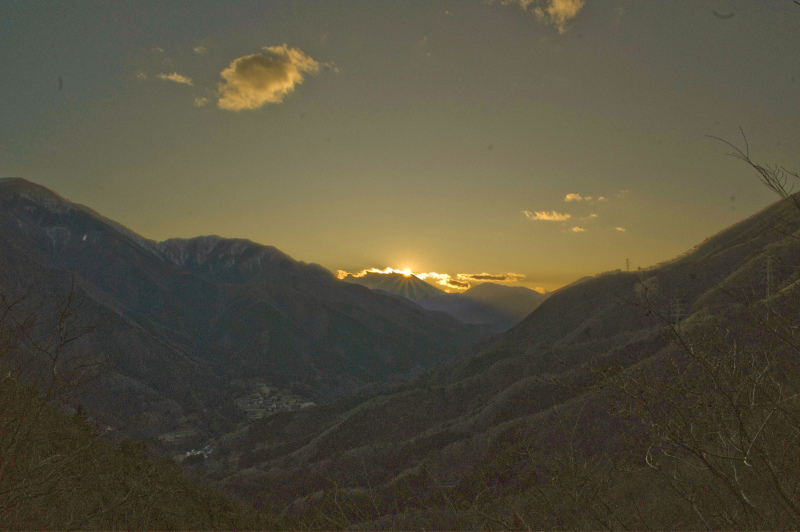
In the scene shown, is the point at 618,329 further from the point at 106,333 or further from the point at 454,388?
the point at 106,333

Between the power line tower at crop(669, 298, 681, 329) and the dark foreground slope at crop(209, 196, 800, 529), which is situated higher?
the power line tower at crop(669, 298, 681, 329)

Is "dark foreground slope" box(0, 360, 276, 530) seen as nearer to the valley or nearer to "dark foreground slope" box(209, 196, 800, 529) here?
the valley

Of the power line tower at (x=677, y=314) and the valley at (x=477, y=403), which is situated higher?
the power line tower at (x=677, y=314)

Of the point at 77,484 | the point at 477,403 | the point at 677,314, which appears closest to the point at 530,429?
the point at 477,403

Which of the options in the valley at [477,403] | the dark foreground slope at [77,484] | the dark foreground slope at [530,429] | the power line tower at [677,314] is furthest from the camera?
the dark foreground slope at [530,429]

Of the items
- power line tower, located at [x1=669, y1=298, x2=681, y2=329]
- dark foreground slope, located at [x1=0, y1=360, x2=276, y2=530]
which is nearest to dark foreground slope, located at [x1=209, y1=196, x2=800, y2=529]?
power line tower, located at [x1=669, y1=298, x2=681, y2=329]

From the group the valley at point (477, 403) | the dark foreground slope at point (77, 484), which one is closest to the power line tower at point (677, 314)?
the valley at point (477, 403)

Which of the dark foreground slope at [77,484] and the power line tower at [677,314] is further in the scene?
the dark foreground slope at [77,484]

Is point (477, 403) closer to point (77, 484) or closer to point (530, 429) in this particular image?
point (530, 429)

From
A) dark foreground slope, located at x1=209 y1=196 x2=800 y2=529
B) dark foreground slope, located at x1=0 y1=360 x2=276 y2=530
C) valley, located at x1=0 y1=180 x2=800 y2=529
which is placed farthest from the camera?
dark foreground slope, located at x1=209 y1=196 x2=800 y2=529

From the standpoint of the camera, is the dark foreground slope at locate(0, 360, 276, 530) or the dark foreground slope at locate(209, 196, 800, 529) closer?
the dark foreground slope at locate(0, 360, 276, 530)

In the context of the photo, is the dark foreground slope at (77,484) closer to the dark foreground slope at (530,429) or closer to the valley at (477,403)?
the valley at (477,403)

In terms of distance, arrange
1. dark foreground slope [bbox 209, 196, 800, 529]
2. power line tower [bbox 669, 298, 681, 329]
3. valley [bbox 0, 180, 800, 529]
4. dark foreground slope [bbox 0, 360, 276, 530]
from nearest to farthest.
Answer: power line tower [bbox 669, 298, 681, 329], valley [bbox 0, 180, 800, 529], dark foreground slope [bbox 0, 360, 276, 530], dark foreground slope [bbox 209, 196, 800, 529]

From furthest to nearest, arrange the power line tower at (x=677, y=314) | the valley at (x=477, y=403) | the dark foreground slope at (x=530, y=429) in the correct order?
the dark foreground slope at (x=530, y=429) → the valley at (x=477, y=403) → the power line tower at (x=677, y=314)
